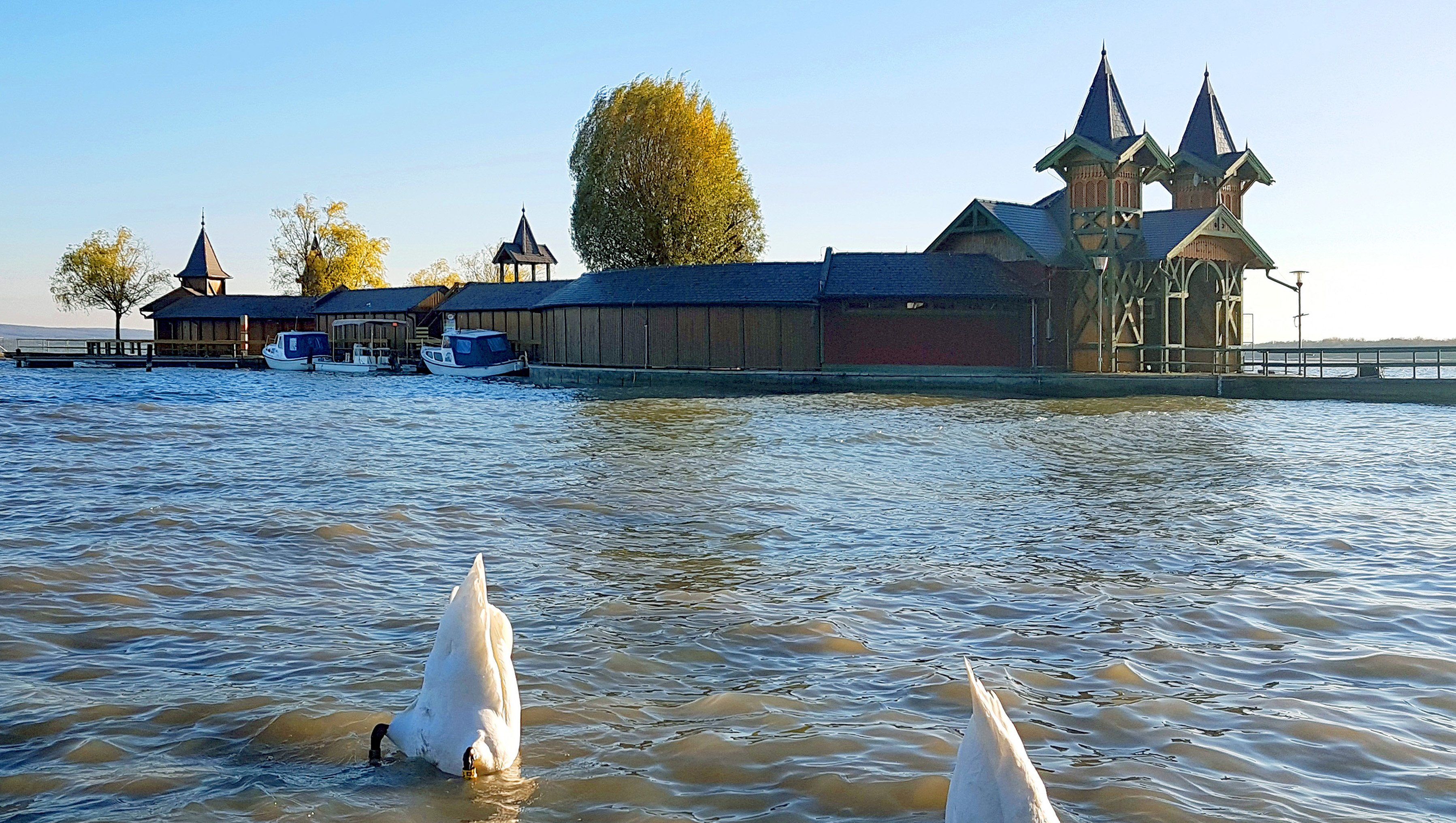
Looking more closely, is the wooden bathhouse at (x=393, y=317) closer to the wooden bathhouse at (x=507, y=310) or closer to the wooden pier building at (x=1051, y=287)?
the wooden bathhouse at (x=507, y=310)

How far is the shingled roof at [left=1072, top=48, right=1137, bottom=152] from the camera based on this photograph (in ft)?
106

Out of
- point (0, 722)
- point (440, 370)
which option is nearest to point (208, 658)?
point (0, 722)

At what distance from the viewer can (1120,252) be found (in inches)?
1276

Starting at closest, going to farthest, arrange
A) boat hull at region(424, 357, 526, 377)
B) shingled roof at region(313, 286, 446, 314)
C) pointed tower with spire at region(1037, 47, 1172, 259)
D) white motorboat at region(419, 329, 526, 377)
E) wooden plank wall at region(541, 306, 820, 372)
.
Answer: pointed tower with spire at region(1037, 47, 1172, 259), wooden plank wall at region(541, 306, 820, 372), boat hull at region(424, 357, 526, 377), white motorboat at region(419, 329, 526, 377), shingled roof at region(313, 286, 446, 314)

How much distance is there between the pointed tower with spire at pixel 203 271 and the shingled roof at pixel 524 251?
20.1 m

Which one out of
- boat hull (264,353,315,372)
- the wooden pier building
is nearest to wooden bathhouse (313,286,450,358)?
boat hull (264,353,315,372)

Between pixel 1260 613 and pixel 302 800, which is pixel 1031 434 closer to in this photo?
pixel 1260 613

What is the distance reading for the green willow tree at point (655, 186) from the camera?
165ft

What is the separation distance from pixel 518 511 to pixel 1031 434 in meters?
11.5

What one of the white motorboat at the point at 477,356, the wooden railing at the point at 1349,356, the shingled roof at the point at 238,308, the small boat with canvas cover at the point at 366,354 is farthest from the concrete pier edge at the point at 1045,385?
the shingled roof at the point at 238,308

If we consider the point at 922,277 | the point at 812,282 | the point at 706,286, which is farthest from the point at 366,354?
the point at 922,277

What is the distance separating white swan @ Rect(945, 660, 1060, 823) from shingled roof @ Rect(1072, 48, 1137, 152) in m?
32.0

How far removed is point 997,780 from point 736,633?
3.94m

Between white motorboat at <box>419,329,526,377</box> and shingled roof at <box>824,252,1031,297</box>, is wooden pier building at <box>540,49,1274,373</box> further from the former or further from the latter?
white motorboat at <box>419,329,526,377</box>
